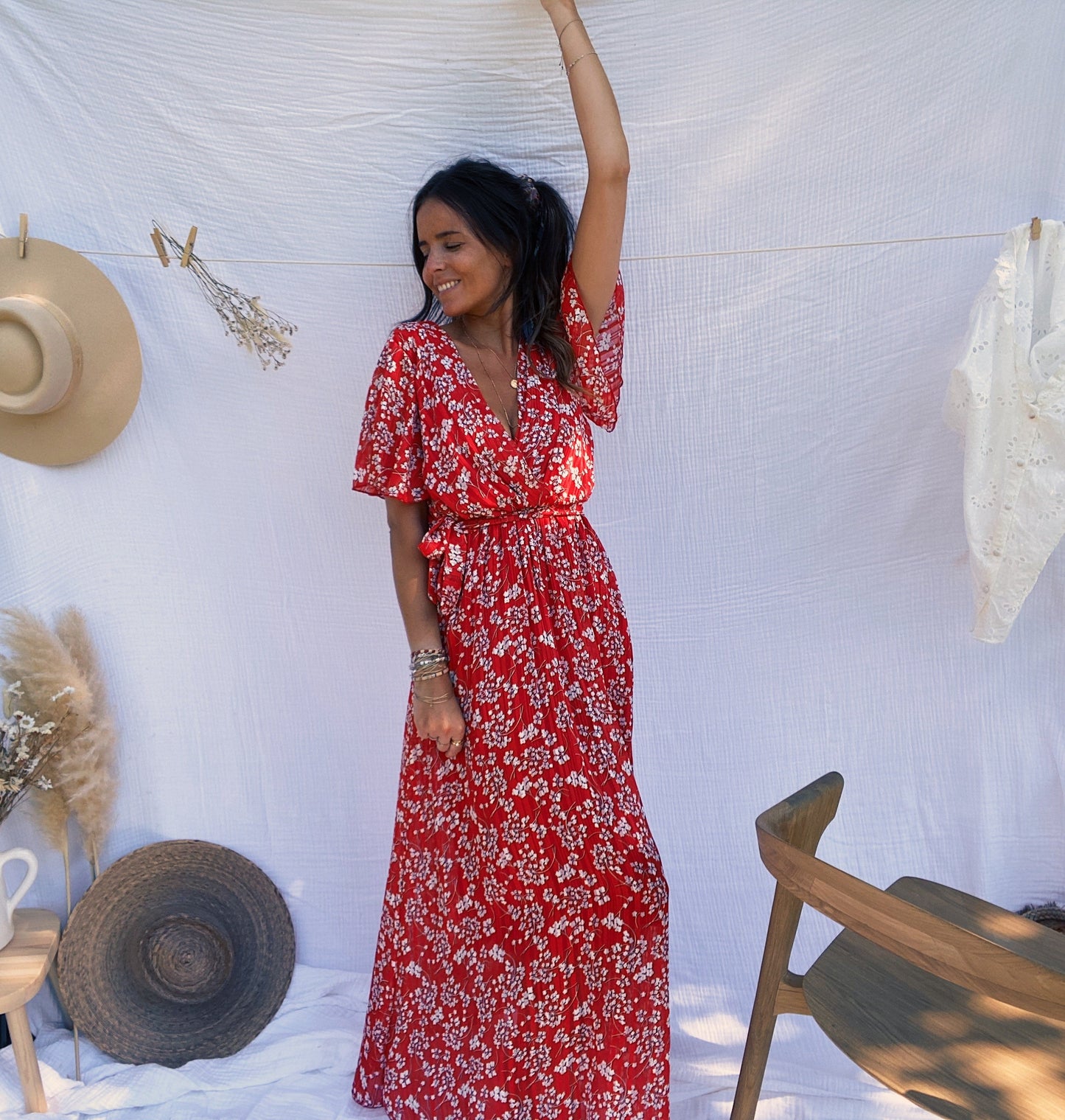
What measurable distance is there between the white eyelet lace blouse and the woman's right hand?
106cm

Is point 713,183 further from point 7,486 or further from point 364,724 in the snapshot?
point 7,486

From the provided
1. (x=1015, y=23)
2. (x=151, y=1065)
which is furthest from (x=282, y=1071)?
(x=1015, y=23)

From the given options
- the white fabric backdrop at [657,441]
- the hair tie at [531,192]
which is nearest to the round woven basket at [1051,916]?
the white fabric backdrop at [657,441]

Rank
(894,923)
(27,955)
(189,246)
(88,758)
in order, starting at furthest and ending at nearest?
(88,758)
(189,246)
(27,955)
(894,923)

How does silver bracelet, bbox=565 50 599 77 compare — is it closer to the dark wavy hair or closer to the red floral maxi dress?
the dark wavy hair

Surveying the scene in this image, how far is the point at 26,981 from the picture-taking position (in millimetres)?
2006

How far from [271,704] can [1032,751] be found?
1827mm

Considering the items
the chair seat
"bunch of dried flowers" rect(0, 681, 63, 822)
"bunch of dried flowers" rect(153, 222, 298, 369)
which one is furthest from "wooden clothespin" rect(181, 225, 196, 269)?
the chair seat

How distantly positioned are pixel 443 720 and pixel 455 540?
0.34 m

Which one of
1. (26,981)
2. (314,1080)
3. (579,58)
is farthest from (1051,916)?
(26,981)

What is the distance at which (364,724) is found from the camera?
8.05 ft

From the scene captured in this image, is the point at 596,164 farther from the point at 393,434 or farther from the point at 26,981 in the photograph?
the point at 26,981

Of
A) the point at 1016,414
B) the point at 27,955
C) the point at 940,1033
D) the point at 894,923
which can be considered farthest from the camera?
the point at 27,955

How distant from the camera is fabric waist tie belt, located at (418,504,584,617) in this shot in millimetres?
1853
